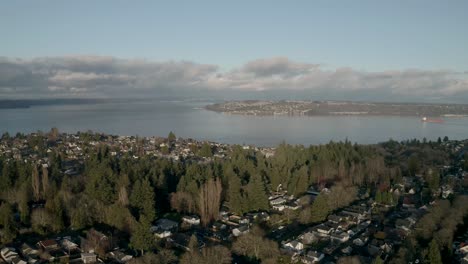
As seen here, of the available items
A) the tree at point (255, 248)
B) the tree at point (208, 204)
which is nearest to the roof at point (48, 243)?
the tree at point (208, 204)

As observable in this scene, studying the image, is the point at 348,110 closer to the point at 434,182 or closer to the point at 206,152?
the point at 206,152

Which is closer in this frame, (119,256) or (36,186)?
(119,256)

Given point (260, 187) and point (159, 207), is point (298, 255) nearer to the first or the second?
point (260, 187)

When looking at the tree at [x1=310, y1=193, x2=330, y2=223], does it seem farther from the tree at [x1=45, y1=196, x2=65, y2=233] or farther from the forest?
the tree at [x1=45, y1=196, x2=65, y2=233]

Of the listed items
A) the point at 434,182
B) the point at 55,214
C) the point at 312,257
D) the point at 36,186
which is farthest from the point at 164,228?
the point at 434,182

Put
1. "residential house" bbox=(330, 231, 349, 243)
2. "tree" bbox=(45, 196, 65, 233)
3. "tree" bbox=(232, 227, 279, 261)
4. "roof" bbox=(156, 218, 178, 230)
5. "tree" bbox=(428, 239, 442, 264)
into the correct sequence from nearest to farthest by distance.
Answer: "tree" bbox=(428, 239, 442, 264), "tree" bbox=(232, 227, 279, 261), "residential house" bbox=(330, 231, 349, 243), "tree" bbox=(45, 196, 65, 233), "roof" bbox=(156, 218, 178, 230)

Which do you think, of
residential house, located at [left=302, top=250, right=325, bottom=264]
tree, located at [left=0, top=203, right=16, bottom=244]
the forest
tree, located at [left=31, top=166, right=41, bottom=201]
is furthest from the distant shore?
residential house, located at [left=302, top=250, right=325, bottom=264]

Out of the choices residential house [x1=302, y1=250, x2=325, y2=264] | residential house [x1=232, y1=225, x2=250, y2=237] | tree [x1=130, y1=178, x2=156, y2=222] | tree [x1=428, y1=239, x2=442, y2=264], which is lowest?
residential house [x1=302, y1=250, x2=325, y2=264]

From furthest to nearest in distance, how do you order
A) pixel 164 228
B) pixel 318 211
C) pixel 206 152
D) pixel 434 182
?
pixel 206 152, pixel 434 182, pixel 318 211, pixel 164 228

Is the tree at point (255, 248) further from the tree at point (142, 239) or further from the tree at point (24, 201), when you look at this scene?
the tree at point (24, 201)

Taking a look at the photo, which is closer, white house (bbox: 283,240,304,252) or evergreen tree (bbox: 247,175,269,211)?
white house (bbox: 283,240,304,252)

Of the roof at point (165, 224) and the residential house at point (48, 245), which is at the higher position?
the residential house at point (48, 245)

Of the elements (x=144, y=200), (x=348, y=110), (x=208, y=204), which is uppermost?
(x=348, y=110)
